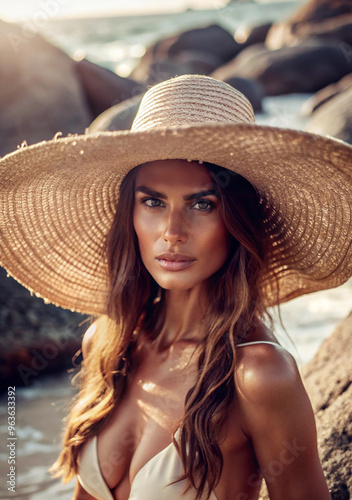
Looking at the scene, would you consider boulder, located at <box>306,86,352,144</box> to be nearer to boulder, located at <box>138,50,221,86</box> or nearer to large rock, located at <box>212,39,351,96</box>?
boulder, located at <box>138,50,221,86</box>

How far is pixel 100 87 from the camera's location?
8047 mm

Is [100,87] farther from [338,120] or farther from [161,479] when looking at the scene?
[161,479]

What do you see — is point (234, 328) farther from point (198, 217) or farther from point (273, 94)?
point (273, 94)

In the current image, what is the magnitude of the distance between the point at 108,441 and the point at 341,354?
3.21 ft

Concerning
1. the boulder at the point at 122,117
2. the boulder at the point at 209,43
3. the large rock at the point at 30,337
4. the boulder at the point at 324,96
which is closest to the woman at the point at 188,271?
the large rock at the point at 30,337

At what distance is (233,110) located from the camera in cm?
179

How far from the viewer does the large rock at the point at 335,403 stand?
6.29 feet

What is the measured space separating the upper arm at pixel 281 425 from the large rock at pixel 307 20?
16.1 metres

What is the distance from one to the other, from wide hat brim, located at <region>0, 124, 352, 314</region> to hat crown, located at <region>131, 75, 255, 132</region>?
123 mm

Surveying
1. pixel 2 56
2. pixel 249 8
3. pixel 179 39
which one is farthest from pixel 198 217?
pixel 249 8

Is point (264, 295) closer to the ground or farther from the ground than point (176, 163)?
closer to the ground

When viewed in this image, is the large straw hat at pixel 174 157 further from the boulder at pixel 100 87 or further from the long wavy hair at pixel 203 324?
the boulder at pixel 100 87

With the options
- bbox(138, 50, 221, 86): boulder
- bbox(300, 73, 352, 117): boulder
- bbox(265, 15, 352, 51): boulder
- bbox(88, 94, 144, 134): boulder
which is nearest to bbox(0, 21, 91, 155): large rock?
bbox(88, 94, 144, 134): boulder

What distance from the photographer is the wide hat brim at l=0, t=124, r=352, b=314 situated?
Result: 1.46 meters
